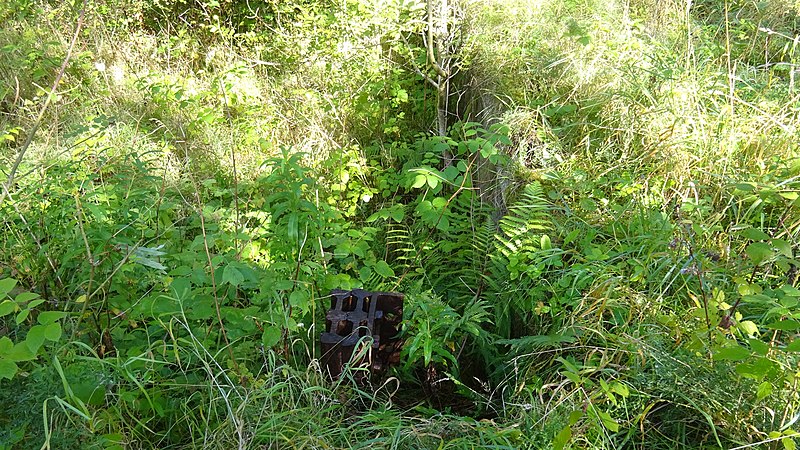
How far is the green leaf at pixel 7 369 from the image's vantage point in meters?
1.47

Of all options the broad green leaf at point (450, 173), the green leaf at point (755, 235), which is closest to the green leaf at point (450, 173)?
the broad green leaf at point (450, 173)

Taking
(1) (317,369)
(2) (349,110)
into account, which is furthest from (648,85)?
(1) (317,369)

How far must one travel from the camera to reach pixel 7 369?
149 centimetres

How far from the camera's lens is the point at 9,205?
3.06 metres

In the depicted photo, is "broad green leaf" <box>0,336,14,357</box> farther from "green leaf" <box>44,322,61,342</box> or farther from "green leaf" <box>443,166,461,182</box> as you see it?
"green leaf" <box>443,166,461,182</box>

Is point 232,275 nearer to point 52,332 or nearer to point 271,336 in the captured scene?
point 271,336

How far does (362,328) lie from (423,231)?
1155mm

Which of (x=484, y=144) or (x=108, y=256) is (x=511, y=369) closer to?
(x=484, y=144)

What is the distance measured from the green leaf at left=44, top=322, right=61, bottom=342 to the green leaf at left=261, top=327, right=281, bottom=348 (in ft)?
2.08

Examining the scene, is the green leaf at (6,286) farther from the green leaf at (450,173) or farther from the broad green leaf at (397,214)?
the green leaf at (450,173)

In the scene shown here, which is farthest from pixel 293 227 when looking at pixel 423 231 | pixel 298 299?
pixel 423 231

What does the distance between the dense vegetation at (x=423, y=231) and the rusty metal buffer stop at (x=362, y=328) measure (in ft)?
0.29

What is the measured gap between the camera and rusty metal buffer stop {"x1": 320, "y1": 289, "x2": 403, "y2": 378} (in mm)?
2170

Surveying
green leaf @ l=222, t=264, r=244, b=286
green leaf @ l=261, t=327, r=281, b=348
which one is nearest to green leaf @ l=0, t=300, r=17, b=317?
green leaf @ l=222, t=264, r=244, b=286
